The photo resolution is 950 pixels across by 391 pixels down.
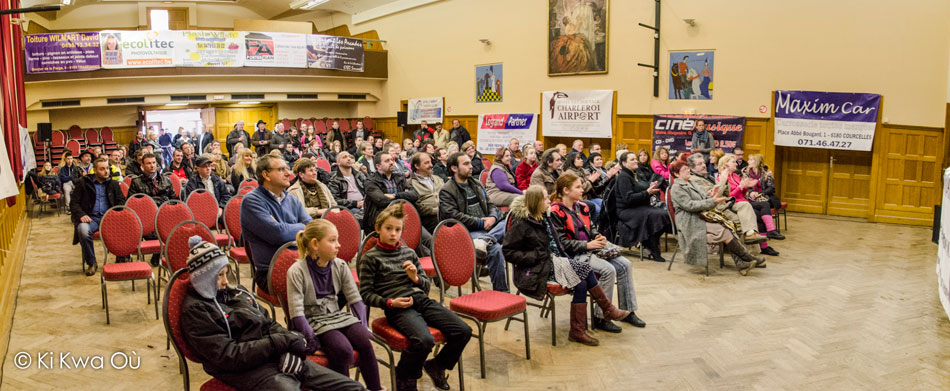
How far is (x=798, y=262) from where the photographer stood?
23.3 ft

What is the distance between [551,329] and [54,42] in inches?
537

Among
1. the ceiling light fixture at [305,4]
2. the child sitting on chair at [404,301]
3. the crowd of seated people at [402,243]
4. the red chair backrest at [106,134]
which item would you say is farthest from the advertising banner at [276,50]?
the child sitting on chair at [404,301]

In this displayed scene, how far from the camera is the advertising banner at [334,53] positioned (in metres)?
16.5

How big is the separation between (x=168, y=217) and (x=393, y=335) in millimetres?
3061

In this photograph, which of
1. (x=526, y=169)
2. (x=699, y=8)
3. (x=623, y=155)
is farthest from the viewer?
(x=699, y=8)

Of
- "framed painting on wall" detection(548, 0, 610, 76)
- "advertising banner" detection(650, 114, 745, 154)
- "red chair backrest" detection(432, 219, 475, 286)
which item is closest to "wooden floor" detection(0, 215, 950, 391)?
"red chair backrest" detection(432, 219, 475, 286)

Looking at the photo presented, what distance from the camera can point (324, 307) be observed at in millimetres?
3420

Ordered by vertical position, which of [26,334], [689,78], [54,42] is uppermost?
[54,42]

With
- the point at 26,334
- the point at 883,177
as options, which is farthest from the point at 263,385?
the point at 883,177

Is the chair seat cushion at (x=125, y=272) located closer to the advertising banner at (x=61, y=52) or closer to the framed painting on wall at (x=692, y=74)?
the framed painting on wall at (x=692, y=74)

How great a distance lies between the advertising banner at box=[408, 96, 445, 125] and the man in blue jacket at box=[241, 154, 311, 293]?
497 inches

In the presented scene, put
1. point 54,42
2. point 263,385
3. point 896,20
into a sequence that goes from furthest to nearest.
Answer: point 54,42
point 896,20
point 263,385

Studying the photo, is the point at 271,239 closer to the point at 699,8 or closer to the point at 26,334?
the point at 26,334

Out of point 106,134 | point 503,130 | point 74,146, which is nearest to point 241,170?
point 503,130
